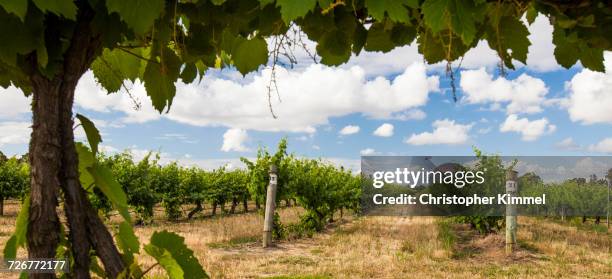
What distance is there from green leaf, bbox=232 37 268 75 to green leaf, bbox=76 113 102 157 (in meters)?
0.46

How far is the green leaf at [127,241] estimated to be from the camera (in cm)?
155

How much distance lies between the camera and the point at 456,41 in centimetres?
174

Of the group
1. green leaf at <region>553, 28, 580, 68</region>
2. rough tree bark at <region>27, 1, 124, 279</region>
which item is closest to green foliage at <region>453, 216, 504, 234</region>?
green leaf at <region>553, 28, 580, 68</region>

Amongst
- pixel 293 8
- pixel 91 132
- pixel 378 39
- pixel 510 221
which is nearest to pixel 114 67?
pixel 91 132

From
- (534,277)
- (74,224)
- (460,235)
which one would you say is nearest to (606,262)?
(534,277)

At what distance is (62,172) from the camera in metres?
1.45

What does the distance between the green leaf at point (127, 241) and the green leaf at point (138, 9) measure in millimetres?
684

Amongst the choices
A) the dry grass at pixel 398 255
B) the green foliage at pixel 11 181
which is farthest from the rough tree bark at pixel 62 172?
the green foliage at pixel 11 181

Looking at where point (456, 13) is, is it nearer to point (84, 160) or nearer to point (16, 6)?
point (16, 6)

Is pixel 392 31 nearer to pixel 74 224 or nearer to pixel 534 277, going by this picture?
pixel 74 224

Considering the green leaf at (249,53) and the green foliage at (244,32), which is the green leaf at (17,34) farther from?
the green leaf at (249,53)

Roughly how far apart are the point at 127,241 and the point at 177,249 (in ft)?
0.50

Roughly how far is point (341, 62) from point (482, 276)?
6.74 metres

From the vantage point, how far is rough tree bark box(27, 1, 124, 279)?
4.64 feet
